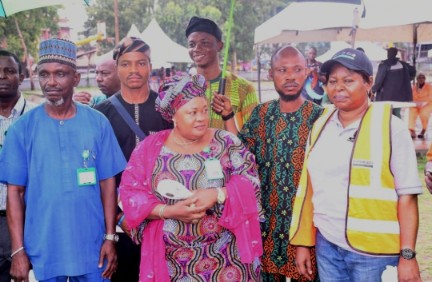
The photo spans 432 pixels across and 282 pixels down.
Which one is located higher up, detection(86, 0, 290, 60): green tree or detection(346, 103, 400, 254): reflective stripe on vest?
detection(86, 0, 290, 60): green tree

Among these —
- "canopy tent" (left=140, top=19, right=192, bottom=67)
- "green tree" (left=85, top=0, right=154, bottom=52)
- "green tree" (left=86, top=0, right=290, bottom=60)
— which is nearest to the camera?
"canopy tent" (left=140, top=19, right=192, bottom=67)

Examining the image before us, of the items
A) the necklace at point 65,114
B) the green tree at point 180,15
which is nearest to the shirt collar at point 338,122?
the necklace at point 65,114

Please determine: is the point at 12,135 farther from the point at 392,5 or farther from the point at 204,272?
the point at 392,5

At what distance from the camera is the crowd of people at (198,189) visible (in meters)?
2.69

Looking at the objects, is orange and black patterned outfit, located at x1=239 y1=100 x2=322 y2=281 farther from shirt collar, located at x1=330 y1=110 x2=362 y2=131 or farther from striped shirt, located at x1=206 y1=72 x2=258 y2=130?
striped shirt, located at x1=206 y1=72 x2=258 y2=130

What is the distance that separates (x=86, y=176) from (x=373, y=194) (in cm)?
153

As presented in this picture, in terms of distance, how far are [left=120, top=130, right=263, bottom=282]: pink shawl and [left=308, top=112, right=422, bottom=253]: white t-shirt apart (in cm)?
35

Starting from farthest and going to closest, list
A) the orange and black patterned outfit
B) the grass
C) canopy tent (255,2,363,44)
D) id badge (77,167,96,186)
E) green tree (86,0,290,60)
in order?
green tree (86,0,290,60)
canopy tent (255,2,363,44)
the grass
the orange and black patterned outfit
id badge (77,167,96,186)

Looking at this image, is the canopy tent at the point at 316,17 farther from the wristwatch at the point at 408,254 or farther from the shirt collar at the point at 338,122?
the wristwatch at the point at 408,254

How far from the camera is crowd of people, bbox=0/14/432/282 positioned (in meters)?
2.69

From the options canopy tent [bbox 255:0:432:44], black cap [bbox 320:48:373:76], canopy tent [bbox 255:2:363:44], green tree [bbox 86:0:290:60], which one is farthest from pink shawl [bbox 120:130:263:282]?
green tree [bbox 86:0:290:60]

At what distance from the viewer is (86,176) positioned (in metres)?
3.00

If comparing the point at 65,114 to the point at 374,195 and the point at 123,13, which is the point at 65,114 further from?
the point at 123,13

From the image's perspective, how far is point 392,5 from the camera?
7.57 meters
